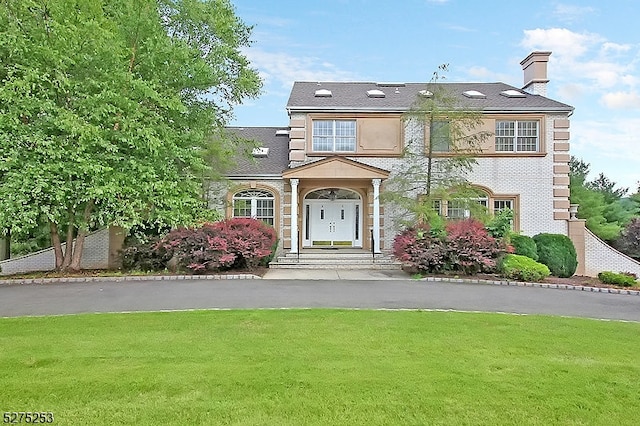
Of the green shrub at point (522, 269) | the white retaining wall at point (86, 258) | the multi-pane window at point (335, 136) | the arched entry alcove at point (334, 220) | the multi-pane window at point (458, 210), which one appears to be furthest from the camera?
the arched entry alcove at point (334, 220)

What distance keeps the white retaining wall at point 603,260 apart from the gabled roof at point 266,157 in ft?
43.8

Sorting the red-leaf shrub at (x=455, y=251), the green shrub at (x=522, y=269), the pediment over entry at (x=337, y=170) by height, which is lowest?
the green shrub at (x=522, y=269)

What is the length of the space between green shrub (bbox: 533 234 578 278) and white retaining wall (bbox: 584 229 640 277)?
11.9ft

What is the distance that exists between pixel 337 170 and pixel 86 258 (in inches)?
412

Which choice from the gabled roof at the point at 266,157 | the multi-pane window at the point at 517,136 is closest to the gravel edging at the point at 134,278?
the gabled roof at the point at 266,157

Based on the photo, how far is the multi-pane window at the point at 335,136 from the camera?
67.9 ft

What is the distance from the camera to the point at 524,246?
16453mm

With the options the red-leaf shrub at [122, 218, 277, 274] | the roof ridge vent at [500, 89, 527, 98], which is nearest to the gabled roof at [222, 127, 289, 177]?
the red-leaf shrub at [122, 218, 277, 274]

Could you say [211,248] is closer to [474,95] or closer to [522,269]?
[522,269]

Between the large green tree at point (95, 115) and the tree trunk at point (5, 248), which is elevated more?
the large green tree at point (95, 115)

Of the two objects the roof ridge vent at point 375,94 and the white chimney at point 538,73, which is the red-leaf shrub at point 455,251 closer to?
the roof ridge vent at point 375,94

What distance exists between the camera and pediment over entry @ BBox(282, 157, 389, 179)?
19.2 m

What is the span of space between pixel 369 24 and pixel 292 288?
1011 centimetres

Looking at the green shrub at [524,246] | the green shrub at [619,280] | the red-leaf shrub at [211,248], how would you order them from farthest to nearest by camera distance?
the green shrub at [524,246] → the red-leaf shrub at [211,248] → the green shrub at [619,280]
